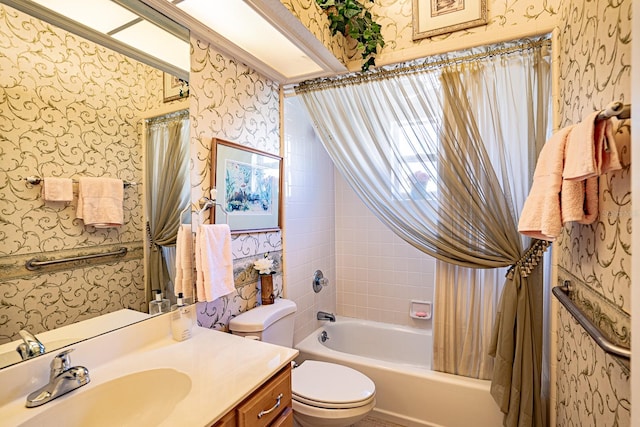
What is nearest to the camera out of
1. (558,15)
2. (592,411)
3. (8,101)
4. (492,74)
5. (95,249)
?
(8,101)

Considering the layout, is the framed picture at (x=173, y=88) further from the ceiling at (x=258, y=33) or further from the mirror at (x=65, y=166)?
the ceiling at (x=258, y=33)

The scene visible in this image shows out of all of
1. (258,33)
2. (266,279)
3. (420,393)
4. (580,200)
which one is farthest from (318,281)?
(580,200)

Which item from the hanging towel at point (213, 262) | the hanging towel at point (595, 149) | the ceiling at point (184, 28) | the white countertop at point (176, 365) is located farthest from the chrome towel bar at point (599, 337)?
the ceiling at point (184, 28)

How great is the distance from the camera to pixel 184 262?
4.51 feet

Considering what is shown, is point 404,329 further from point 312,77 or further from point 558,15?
point 558,15

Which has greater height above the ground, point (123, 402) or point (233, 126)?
point (233, 126)

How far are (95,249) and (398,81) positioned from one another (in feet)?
5.86

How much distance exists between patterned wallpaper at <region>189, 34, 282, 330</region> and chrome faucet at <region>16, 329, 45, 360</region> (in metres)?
0.65

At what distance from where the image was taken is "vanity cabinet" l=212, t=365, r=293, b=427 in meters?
0.90

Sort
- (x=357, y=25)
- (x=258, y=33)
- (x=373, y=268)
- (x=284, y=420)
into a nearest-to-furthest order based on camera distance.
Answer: (x=284, y=420) → (x=258, y=33) → (x=357, y=25) → (x=373, y=268)

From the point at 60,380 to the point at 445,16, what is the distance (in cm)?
236

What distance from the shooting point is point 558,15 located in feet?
4.89

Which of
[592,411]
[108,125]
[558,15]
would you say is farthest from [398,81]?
[592,411]

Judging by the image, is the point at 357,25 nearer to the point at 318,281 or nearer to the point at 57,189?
the point at 57,189
